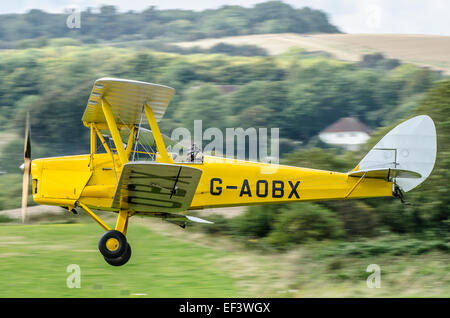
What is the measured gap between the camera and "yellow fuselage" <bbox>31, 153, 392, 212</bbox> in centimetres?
760

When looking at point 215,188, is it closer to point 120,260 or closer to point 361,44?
point 120,260

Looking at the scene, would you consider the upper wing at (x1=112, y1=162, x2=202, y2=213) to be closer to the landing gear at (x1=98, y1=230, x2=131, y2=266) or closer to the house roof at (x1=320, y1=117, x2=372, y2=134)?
the landing gear at (x1=98, y1=230, x2=131, y2=266)

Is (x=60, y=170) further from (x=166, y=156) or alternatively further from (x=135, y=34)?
(x=135, y=34)

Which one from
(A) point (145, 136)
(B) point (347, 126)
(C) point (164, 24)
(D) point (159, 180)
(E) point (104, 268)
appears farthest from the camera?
(C) point (164, 24)

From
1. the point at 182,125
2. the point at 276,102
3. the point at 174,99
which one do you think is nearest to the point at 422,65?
the point at 276,102

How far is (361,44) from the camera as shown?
48.0m

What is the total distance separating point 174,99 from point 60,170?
26692 millimetres

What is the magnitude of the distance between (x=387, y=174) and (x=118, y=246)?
14.4 feet

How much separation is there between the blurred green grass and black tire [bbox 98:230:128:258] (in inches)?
13.4

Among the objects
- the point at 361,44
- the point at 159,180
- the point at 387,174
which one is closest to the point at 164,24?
the point at 361,44

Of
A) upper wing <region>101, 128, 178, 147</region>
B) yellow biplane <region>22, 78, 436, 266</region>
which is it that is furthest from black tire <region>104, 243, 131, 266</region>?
upper wing <region>101, 128, 178, 147</region>

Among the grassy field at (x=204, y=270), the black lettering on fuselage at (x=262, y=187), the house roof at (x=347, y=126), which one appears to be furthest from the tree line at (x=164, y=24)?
the black lettering on fuselage at (x=262, y=187)

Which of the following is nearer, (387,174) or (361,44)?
(387,174)

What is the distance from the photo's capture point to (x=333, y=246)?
30.8 feet
